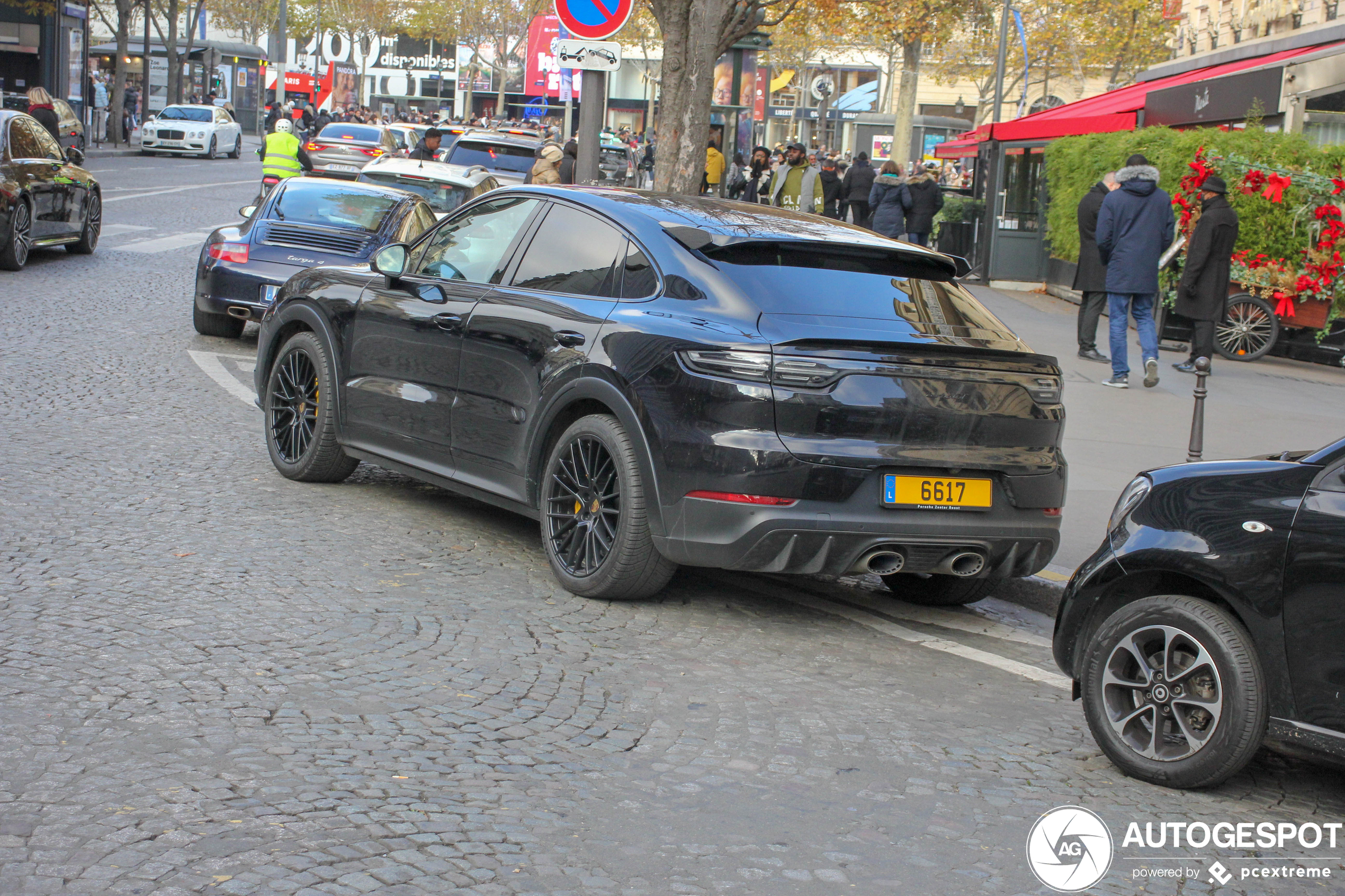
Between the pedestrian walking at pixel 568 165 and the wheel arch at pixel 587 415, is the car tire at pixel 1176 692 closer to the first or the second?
the wheel arch at pixel 587 415

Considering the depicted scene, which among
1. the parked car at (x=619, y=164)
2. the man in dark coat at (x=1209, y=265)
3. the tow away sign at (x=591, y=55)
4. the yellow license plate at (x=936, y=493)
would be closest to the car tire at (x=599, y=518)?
the yellow license plate at (x=936, y=493)

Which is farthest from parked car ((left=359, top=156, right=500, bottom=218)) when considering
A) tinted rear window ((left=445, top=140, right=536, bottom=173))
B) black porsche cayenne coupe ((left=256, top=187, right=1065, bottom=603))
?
black porsche cayenne coupe ((left=256, top=187, right=1065, bottom=603))

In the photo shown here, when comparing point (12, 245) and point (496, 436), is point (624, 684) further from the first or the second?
point (12, 245)

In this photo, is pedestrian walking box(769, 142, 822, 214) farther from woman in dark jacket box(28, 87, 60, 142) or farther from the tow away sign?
woman in dark jacket box(28, 87, 60, 142)

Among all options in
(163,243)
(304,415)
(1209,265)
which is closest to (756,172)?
(163,243)

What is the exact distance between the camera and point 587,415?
6.00 metres

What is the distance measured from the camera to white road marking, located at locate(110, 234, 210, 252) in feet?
65.1

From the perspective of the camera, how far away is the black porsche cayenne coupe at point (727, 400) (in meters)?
5.43

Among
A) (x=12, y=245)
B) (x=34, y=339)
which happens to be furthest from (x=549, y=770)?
(x=12, y=245)

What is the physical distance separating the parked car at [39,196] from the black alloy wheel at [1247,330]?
12.8m

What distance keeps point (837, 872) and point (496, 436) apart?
321 cm

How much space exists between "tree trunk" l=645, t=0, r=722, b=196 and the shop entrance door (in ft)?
29.0

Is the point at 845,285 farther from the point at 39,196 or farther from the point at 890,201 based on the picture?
the point at 890,201

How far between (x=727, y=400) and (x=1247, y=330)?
11.6 m
